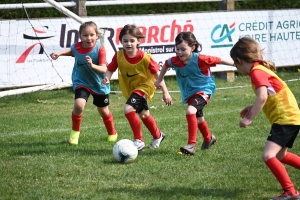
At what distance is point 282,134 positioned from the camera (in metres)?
5.47

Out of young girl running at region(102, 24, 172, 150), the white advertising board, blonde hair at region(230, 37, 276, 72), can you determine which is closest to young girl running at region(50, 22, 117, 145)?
young girl running at region(102, 24, 172, 150)

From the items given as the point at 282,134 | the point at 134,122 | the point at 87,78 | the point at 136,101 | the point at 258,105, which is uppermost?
the point at 87,78

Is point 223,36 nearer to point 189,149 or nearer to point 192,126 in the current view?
point 192,126

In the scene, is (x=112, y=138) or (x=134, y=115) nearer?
(x=134, y=115)

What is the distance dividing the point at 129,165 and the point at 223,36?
7.60 metres

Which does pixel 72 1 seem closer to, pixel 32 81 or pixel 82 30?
pixel 32 81

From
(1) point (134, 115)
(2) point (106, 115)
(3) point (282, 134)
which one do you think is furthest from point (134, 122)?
(3) point (282, 134)

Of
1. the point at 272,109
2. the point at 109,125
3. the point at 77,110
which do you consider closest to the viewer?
the point at 272,109

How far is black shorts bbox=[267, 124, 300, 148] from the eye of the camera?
546cm

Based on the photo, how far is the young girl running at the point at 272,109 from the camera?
5.35m

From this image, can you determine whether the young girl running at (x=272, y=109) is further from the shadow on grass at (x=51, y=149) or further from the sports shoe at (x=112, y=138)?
the sports shoe at (x=112, y=138)

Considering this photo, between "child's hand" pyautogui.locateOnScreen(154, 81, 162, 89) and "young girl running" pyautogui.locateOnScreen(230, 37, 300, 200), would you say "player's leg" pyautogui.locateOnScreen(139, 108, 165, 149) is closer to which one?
"child's hand" pyautogui.locateOnScreen(154, 81, 162, 89)

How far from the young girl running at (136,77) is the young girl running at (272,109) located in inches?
85.3

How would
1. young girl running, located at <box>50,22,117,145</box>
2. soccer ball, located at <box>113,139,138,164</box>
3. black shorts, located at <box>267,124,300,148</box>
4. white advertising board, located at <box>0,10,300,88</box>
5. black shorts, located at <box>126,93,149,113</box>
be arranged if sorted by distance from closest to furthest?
black shorts, located at <box>267,124,300,148</box>, soccer ball, located at <box>113,139,138,164</box>, black shorts, located at <box>126,93,149,113</box>, young girl running, located at <box>50,22,117,145</box>, white advertising board, located at <box>0,10,300,88</box>
